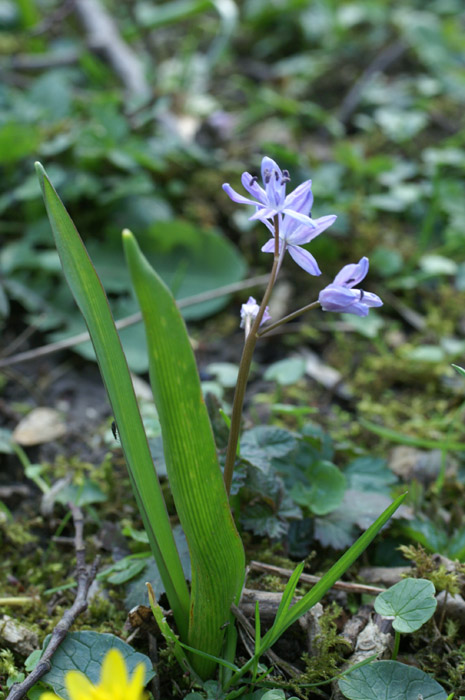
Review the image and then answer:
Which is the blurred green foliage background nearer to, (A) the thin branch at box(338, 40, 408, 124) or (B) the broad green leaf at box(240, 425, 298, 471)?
(A) the thin branch at box(338, 40, 408, 124)

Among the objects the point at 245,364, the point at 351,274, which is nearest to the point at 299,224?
the point at 351,274

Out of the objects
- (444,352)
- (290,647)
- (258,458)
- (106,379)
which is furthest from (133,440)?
(444,352)

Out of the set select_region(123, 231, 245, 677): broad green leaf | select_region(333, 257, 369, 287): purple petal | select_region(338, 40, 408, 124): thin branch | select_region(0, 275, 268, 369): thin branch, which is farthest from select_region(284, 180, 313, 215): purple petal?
select_region(338, 40, 408, 124): thin branch

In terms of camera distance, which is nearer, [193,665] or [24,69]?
[193,665]

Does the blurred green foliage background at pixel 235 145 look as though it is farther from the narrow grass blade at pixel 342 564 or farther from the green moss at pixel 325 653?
the narrow grass blade at pixel 342 564

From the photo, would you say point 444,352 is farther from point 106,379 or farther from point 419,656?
point 106,379

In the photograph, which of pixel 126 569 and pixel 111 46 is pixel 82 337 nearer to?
pixel 126 569
